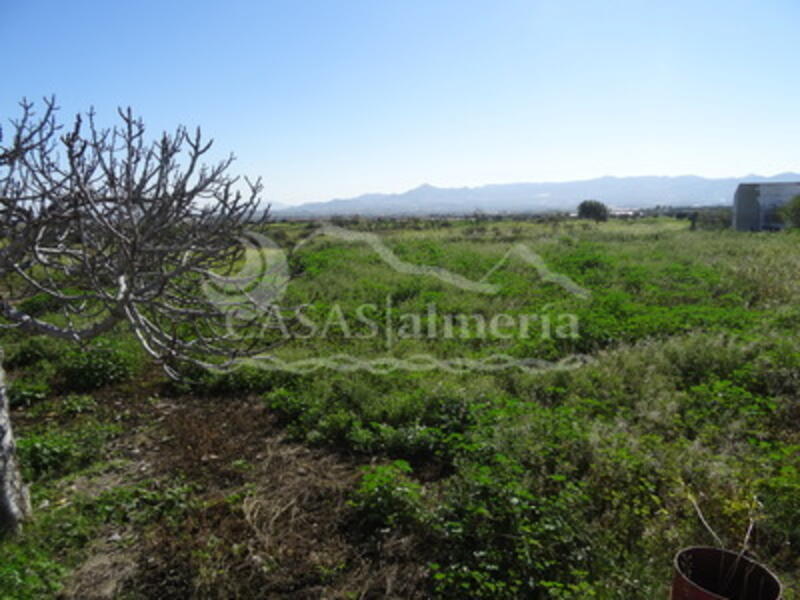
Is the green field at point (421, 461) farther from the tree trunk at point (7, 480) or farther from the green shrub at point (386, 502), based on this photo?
the tree trunk at point (7, 480)

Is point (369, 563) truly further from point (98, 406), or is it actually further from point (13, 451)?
point (98, 406)

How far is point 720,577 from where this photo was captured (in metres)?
2.63

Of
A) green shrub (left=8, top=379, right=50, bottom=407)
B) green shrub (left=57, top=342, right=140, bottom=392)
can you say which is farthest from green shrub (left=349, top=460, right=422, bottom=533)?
green shrub (left=8, top=379, right=50, bottom=407)

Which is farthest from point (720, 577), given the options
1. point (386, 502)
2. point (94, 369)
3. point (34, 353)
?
point (34, 353)

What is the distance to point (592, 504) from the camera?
3.76m

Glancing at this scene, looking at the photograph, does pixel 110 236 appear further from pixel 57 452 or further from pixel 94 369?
pixel 94 369

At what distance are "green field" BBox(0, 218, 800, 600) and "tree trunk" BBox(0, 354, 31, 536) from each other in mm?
153

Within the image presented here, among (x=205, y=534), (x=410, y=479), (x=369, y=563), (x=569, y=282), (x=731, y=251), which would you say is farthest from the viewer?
(x=731, y=251)

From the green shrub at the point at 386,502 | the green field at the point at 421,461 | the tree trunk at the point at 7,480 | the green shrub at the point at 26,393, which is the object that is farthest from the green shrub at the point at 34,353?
the green shrub at the point at 386,502

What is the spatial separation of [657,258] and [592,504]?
50.1ft

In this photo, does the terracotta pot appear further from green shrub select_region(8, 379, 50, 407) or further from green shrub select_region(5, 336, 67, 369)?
green shrub select_region(5, 336, 67, 369)

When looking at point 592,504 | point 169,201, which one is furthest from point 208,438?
point 592,504

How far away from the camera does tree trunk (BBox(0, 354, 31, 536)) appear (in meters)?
3.69

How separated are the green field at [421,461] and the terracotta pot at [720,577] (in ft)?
0.57
